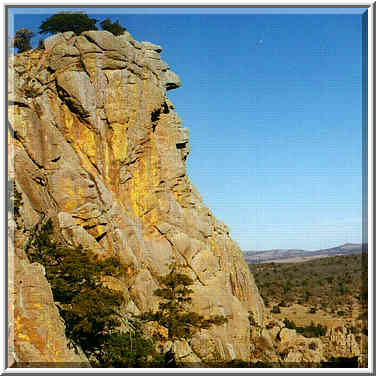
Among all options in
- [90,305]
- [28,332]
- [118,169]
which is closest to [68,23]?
[118,169]

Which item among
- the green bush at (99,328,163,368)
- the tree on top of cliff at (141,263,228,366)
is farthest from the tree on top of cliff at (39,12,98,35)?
the green bush at (99,328,163,368)

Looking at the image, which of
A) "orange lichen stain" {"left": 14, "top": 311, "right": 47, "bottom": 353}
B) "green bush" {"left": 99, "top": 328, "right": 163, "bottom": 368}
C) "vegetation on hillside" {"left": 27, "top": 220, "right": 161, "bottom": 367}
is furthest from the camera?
"vegetation on hillside" {"left": 27, "top": 220, "right": 161, "bottom": 367}

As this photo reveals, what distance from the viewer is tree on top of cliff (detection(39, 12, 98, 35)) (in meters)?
23.7

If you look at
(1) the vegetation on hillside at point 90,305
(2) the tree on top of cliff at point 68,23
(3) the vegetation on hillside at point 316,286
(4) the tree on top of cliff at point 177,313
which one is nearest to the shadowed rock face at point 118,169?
(4) the tree on top of cliff at point 177,313

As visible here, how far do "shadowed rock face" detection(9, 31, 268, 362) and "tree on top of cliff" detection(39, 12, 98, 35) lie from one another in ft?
5.63

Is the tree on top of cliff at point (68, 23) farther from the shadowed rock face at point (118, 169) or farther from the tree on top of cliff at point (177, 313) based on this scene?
the tree on top of cliff at point (177, 313)

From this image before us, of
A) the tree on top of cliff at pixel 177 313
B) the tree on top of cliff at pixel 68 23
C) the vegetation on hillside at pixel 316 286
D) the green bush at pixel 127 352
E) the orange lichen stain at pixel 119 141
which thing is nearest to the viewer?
the green bush at pixel 127 352

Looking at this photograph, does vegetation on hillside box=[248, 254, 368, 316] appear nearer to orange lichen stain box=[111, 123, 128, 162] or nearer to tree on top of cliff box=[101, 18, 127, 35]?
orange lichen stain box=[111, 123, 128, 162]

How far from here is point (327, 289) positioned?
5197 centimetres

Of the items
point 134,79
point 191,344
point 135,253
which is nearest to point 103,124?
point 134,79

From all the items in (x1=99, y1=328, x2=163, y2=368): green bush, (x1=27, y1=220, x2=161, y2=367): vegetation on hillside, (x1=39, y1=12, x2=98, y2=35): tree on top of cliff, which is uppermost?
(x1=39, y1=12, x2=98, y2=35): tree on top of cliff

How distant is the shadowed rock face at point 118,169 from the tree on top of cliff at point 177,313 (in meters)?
0.46

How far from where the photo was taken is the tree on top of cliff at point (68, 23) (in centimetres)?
2366

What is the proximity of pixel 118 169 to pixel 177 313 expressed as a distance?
7.90 metres
